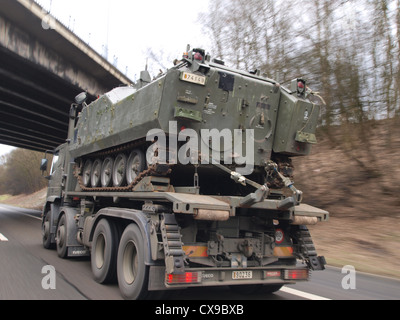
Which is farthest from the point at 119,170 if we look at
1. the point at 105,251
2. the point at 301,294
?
the point at 301,294

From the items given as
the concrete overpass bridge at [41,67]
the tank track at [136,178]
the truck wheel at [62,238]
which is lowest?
the truck wheel at [62,238]

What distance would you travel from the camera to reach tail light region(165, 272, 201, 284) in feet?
14.4

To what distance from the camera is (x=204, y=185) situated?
6.62m

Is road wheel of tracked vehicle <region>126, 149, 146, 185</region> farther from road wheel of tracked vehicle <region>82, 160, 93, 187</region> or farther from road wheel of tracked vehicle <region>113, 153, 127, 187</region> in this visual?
road wheel of tracked vehicle <region>82, 160, 93, 187</region>

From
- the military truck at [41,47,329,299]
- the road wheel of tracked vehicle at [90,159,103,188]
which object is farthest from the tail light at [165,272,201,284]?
the road wheel of tracked vehicle at [90,159,103,188]

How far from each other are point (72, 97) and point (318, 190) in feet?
49.9

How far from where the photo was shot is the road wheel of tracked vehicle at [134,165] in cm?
593

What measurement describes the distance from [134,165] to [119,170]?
0.75m

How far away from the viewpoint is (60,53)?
18766 mm

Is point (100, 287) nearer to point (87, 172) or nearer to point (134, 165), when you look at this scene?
point (134, 165)

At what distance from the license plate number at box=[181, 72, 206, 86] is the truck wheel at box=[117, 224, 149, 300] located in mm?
2095

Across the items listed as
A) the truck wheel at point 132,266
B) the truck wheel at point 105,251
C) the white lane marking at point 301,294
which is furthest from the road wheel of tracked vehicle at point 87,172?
the white lane marking at point 301,294

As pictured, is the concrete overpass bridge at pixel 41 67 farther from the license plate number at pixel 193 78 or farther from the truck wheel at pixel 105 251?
the license plate number at pixel 193 78

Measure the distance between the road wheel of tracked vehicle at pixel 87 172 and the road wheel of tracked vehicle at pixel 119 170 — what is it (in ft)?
5.13
